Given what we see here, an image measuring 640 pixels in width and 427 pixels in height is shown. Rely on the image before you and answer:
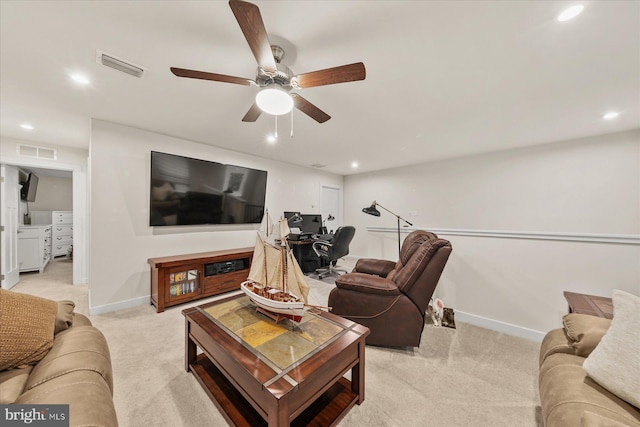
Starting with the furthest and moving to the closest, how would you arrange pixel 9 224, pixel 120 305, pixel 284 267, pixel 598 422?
pixel 9 224, pixel 120 305, pixel 284 267, pixel 598 422

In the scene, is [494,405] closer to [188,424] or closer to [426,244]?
[426,244]

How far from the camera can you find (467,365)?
72.9 inches

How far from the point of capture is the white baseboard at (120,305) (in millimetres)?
2598

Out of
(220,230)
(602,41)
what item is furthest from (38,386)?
(602,41)

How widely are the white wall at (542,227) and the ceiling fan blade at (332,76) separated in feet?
7.77

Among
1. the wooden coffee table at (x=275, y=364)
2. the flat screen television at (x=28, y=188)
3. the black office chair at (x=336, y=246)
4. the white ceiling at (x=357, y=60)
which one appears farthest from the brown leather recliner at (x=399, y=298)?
the flat screen television at (x=28, y=188)

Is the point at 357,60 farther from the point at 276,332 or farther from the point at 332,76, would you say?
the point at 276,332

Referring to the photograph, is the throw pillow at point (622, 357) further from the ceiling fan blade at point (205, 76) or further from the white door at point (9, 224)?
the white door at point (9, 224)

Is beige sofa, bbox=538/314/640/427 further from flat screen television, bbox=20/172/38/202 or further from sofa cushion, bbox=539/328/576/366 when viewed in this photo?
flat screen television, bbox=20/172/38/202

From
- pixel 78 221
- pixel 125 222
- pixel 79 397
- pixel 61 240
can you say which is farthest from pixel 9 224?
pixel 79 397

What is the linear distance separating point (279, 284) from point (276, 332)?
1.00 feet

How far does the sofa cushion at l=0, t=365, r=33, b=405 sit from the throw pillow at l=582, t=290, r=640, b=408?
7.42 ft

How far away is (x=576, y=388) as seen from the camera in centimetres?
95

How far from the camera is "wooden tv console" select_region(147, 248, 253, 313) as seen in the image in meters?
2.69
